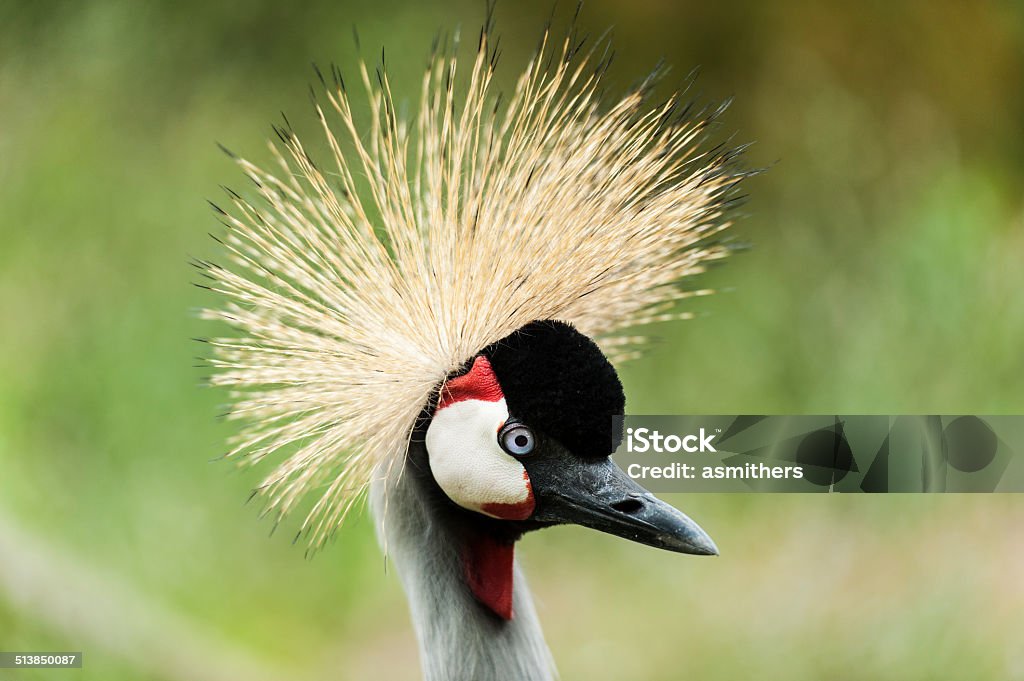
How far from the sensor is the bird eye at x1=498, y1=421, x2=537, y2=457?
3.41 ft

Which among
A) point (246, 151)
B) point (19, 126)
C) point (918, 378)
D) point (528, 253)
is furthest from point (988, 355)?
point (19, 126)

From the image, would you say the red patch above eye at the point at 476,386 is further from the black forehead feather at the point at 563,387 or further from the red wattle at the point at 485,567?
the red wattle at the point at 485,567

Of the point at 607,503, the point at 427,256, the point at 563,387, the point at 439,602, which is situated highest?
the point at 427,256

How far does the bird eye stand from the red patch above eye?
0.12 feet

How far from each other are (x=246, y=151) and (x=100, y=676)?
Result: 1437mm

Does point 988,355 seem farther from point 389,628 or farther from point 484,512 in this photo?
point 484,512

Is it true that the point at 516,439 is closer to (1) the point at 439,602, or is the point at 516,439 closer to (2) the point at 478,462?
(2) the point at 478,462

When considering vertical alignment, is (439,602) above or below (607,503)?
below

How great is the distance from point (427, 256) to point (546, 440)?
27 cm

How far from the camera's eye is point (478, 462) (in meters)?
1.05
